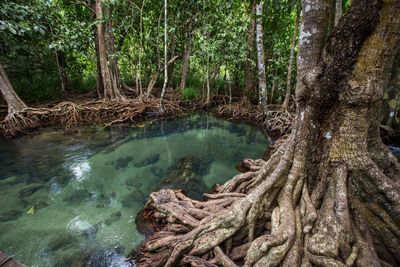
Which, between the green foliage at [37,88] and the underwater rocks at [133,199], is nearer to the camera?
the underwater rocks at [133,199]

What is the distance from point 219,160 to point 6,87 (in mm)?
6544

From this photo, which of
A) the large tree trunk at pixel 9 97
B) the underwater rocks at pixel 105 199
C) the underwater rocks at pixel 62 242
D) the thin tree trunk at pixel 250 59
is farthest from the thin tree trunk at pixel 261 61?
the large tree trunk at pixel 9 97

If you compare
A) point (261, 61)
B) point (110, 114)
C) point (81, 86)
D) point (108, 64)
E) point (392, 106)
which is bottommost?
point (110, 114)

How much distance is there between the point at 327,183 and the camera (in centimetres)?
259

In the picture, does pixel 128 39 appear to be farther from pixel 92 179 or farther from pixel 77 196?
pixel 77 196

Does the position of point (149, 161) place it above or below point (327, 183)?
below

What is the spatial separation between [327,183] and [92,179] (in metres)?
4.18

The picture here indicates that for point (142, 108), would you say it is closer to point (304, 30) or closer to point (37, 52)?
point (37, 52)

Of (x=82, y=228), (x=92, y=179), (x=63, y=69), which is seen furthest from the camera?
(x=63, y=69)

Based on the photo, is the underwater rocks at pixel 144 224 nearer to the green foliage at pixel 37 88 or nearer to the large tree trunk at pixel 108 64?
the large tree trunk at pixel 108 64

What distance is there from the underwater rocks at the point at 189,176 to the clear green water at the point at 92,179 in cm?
11

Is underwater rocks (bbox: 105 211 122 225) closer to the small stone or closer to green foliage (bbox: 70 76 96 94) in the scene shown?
the small stone

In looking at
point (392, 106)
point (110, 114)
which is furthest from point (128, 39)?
point (392, 106)

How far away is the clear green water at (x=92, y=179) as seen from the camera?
3.22m
